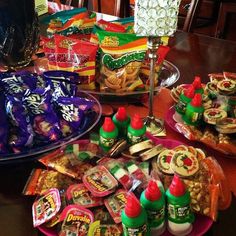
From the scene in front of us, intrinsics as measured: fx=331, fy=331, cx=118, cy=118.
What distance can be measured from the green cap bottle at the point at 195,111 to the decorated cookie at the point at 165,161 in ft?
0.44

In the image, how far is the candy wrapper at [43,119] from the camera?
2.16ft

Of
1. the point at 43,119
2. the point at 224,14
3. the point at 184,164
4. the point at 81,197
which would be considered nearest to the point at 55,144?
the point at 43,119

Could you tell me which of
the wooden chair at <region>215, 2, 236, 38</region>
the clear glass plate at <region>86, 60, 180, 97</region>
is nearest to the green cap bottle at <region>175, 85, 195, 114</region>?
the clear glass plate at <region>86, 60, 180, 97</region>

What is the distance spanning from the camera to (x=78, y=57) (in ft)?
2.72

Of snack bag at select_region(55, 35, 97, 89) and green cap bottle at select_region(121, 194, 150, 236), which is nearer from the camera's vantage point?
green cap bottle at select_region(121, 194, 150, 236)

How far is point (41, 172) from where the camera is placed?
60 cm

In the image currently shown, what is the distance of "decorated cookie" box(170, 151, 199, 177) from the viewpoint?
538 millimetres

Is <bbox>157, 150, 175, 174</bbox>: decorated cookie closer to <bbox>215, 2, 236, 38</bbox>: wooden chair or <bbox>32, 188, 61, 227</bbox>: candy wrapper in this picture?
<bbox>32, 188, 61, 227</bbox>: candy wrapper

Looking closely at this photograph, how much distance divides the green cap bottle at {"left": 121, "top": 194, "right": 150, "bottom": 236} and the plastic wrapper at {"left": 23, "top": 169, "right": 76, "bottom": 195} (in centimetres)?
16

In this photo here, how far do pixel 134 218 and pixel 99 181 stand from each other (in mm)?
128

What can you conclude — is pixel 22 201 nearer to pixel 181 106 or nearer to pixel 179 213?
pixel 179 213

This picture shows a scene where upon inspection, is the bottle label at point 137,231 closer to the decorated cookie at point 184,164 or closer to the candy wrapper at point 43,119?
the decorated cookie at point 184,164

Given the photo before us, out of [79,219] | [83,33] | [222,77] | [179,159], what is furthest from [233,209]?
[83,33]

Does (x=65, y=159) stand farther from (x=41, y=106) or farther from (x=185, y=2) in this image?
(x=185, y=2)
